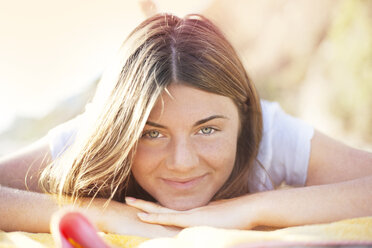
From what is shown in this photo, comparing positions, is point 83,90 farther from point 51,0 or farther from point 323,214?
point 323,214

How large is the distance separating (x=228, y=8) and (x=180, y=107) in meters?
1.41

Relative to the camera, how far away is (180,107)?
1195 millimetres

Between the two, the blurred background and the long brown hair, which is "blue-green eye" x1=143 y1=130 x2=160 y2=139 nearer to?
the long brown hair

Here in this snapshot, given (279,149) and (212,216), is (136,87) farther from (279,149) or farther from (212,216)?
(279,149)

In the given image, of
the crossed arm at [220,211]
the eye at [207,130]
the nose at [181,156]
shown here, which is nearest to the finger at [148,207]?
the crossed arm at [220,211]

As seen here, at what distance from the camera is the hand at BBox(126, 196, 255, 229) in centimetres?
115

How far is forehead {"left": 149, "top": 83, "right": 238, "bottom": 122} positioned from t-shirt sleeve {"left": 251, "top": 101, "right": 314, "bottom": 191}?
400 mm

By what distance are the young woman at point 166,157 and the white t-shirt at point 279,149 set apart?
0.63 ft

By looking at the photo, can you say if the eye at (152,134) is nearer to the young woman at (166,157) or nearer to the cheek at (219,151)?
the young woman at (166,157)

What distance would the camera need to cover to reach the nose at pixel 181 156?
119cm

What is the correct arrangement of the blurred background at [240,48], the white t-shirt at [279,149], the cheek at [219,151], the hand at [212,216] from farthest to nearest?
1. the blurred background at [240,48]
2. the white t-shirt at [279,149]
3. the cheek at [219,151]
4. the hand at [212,216]

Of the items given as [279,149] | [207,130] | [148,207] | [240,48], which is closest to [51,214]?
[148,207]

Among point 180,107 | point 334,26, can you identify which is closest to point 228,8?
point 334,26

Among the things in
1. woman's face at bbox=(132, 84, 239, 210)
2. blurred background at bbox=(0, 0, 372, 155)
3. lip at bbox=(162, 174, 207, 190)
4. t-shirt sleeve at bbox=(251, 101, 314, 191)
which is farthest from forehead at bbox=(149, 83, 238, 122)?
blurred background at bbox=(0, 0, 372, 155)
